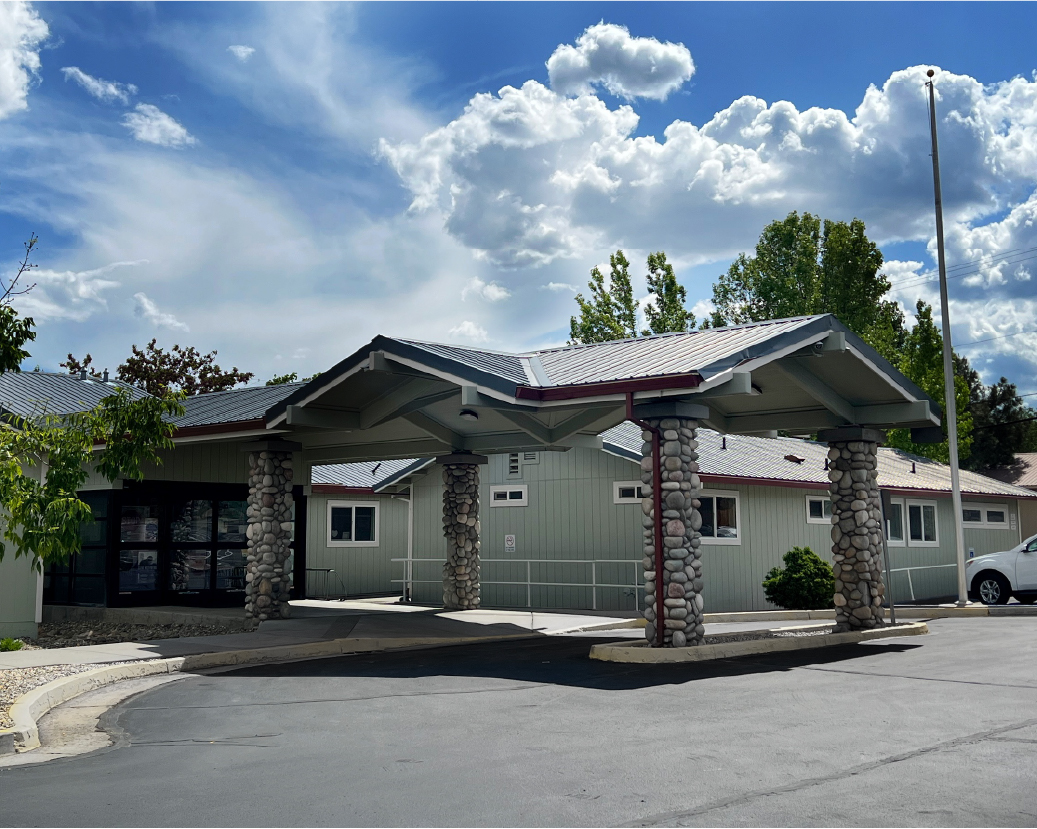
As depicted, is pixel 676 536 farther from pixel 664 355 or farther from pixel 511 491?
pixel 511 491

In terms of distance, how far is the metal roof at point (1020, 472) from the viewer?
4783 cm

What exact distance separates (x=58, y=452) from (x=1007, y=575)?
21262 mm

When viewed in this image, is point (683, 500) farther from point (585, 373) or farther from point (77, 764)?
point (77, 764)

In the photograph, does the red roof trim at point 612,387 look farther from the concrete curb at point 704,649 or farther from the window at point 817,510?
the window at point 817,510

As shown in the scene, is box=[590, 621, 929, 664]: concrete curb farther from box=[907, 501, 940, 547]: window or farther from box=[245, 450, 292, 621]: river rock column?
box=[907, 501, 940, 547]: window

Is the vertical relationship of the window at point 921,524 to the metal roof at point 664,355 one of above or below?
below

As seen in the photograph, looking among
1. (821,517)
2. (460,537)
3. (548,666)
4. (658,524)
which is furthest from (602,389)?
(821,517)

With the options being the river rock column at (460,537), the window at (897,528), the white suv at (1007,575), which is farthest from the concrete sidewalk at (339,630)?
the window at (897,528)

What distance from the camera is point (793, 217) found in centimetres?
4931

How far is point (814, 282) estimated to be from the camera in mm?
48219

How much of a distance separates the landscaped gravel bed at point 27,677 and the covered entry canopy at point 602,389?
5.54 meters

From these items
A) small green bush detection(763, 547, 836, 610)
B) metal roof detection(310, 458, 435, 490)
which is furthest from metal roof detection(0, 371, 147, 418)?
small green bush detection(763, 547, 836, 610)

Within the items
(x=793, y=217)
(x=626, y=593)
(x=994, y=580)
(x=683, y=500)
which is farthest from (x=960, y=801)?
(x=793, y=217)

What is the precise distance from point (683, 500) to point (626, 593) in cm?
1034
